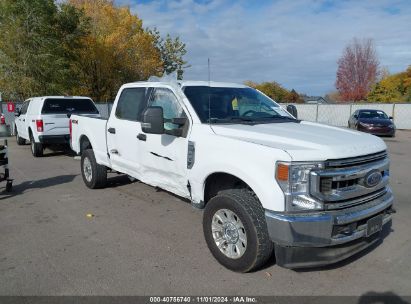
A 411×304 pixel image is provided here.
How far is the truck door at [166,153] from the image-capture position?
473 cm

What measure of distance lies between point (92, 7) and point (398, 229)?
34458 millimetres

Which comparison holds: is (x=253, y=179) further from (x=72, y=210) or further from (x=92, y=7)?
(x=92, y=7)

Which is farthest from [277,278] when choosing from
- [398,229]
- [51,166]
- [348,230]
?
[51,166]

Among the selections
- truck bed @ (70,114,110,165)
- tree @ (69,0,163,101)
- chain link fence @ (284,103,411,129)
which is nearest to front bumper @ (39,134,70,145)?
truck bed @ (70,114,110,165)

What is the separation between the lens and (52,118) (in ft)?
38.0

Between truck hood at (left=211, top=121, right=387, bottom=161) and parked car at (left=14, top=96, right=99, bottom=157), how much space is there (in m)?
7.96

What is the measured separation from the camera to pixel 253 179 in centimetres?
364

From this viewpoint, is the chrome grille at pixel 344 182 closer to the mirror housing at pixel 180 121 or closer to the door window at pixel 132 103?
the mirror housing at pixel 180 121

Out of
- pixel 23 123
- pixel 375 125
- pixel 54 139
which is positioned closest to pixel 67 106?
pixel 54 139

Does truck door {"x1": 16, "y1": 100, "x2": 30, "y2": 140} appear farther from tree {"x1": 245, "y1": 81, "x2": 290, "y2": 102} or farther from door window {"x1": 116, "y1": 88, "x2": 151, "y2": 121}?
tree {"x1": 245, "y1": 81, "x2": 290, "y2": 102}

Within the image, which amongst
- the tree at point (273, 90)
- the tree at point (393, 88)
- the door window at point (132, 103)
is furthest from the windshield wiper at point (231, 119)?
the tree at point (273, 90)

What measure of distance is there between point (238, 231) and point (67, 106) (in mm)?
9618

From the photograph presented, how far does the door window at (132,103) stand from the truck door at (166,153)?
0.85 ft

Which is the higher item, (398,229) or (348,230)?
(348,230)
